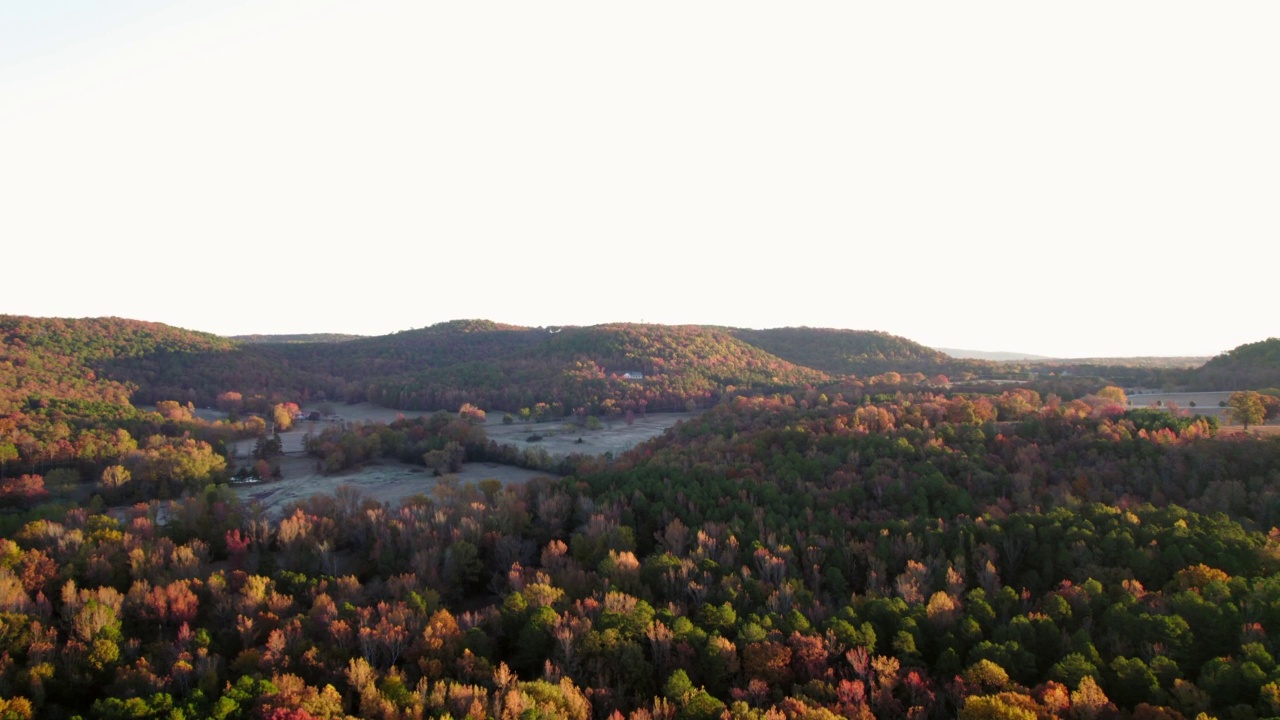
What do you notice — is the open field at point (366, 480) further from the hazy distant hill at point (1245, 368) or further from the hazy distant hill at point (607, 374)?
the hazy distant hill at point (1245, 368)

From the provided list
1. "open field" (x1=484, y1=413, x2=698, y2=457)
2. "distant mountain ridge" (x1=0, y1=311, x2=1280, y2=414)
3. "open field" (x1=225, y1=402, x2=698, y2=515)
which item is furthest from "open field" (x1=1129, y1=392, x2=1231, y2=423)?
"open field" (x1=225, y1=402, x2=698, y2=515)

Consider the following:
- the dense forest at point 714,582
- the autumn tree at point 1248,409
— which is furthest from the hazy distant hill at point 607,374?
the autumn tree at point 1248,409

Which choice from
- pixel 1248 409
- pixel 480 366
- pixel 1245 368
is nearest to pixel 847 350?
pixel 1245 368

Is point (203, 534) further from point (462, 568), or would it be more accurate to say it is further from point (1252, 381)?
point (1252, 381)

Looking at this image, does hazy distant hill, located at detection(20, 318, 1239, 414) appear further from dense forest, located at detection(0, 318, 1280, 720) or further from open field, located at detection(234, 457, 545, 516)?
dense forest, located at detection(0, 318, 1280, 720)

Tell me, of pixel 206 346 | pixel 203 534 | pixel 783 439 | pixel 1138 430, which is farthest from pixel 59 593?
pixel 206 346
